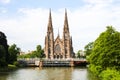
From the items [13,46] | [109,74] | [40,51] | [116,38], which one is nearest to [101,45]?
[116,38]

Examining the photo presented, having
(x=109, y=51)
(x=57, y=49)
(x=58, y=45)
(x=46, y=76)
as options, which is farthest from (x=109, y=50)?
(x=58, y=45)

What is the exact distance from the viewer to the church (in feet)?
543

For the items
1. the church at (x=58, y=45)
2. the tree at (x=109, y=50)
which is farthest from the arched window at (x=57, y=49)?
the tree at (x=109, y=50)

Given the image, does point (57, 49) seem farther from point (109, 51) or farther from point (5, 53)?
point (109, 51)

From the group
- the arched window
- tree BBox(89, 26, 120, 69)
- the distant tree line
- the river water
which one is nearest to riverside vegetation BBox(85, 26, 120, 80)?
tree BBox(89, 26, 120, 69)

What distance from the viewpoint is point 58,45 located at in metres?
169

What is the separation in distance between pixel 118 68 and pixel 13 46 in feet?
243

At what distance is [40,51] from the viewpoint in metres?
163

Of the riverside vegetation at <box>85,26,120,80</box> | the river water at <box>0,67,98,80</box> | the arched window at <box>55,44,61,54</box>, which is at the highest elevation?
the arched window at <box>55,44,61,54</box>

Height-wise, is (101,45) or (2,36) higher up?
(2,36)

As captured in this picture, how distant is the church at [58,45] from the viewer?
543 feet

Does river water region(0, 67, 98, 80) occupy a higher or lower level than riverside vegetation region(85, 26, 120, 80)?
lower

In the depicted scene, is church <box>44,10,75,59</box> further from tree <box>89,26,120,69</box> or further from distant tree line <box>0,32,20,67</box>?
tree <box>89,26,120,69</box>

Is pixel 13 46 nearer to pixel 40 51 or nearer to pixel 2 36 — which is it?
pixel 2 36
